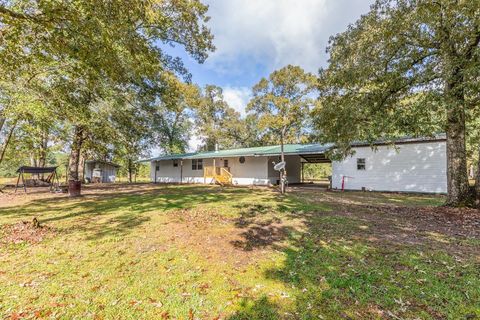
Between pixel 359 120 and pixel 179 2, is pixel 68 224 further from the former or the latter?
pixel 359 120

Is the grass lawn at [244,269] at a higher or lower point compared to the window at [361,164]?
lower

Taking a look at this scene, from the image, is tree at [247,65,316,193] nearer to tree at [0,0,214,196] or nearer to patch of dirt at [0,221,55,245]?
tree at [0,0,214,196]

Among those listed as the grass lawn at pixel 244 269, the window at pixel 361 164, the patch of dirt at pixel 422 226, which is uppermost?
the window at pixel 361 164

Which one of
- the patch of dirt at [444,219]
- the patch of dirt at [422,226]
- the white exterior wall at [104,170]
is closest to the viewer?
the patch of dirt at [422,226]

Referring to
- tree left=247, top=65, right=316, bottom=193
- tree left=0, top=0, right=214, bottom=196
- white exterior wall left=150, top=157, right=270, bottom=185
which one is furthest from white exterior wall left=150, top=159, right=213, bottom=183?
tree left=0, top=0, right=214, bottom=196

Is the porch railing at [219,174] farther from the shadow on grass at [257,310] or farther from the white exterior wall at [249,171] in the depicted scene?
the shadow on grass at [257,310]

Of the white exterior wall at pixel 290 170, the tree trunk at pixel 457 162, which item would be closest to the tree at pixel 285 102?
the white exterior wall at pixel 290 170

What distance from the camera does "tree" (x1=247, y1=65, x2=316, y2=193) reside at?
16422 mm

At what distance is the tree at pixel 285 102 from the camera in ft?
53.9

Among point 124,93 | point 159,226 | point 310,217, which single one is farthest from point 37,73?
point 310,217

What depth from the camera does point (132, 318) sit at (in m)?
2.54

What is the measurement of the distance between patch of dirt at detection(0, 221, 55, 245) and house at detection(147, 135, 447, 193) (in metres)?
9.58

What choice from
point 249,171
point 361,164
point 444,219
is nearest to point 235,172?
point 249,171

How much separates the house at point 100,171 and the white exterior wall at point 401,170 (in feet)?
86.5
